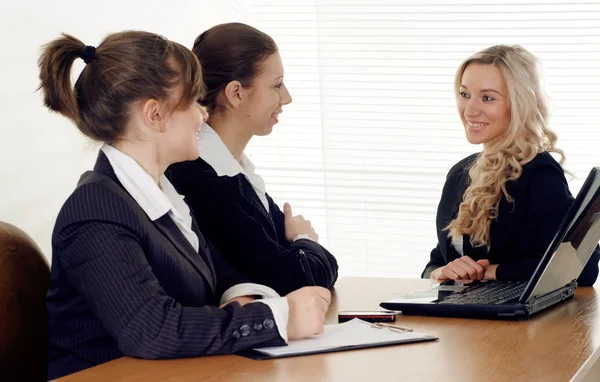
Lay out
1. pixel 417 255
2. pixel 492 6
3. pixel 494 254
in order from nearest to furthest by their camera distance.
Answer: pixel 494 254 < pixel 492 6 < pixel 417 255

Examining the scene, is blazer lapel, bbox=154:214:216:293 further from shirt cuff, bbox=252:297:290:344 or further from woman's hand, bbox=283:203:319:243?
woman's hand, bbox=283:203:319:243

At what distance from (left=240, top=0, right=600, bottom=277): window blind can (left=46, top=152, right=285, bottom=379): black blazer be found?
2858 millimetres

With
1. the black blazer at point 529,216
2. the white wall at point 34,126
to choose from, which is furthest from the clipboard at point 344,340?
the white wall at point 34,126

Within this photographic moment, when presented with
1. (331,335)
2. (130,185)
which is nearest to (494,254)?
(331,335)

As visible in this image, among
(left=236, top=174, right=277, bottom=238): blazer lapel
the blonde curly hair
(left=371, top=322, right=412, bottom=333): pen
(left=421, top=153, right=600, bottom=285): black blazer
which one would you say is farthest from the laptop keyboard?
(left=236, top=174, right=277, bottom=238): blazer lapel

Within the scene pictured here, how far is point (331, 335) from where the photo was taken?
1.60 m

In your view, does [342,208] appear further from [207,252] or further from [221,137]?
[207,252]

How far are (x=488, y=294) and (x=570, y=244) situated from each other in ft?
0.78

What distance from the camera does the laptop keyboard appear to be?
1.84 meters

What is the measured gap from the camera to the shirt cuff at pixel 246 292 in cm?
190

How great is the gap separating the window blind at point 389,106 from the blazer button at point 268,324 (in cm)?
300

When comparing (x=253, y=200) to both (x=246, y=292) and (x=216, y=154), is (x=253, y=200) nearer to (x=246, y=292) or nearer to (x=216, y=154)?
(x=216, y=154)

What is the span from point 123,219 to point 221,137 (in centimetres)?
88

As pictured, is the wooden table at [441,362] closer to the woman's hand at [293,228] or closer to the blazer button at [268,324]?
the blazer button at [268,324]
